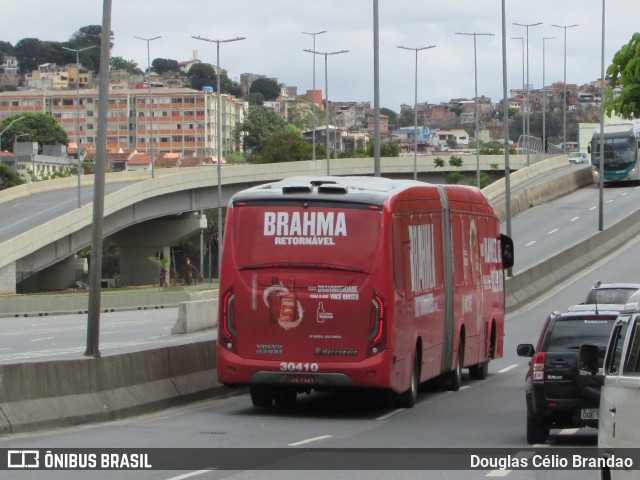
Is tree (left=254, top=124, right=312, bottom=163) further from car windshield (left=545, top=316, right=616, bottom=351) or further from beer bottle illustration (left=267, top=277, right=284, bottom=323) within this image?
car windshield (left=545, top=316, right=616, bottom=351)

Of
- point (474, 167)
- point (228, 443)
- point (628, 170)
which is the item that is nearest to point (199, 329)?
point (228, 443)

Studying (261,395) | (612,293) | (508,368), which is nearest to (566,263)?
(612,293)

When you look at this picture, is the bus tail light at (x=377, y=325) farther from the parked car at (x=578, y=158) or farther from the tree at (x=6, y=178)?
the tree at (x=6, y=178)

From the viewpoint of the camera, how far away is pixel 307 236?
18.5m

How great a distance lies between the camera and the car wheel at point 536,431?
51.0 ft

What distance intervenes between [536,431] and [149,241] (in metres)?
79.0

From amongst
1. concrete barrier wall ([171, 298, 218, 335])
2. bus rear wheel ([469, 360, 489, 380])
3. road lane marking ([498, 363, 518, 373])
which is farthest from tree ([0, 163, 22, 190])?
bus rear wheel ([469, 360, 489, 380])

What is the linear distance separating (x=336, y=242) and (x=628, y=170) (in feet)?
234

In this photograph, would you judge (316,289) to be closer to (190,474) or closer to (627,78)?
(627,78)

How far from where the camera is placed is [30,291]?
2899 inches

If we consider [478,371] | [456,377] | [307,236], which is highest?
[307,236]

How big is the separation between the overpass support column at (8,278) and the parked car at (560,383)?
52.7 metres

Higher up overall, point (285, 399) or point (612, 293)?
point (612, 293)

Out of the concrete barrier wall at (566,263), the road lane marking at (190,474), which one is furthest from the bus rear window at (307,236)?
the concrete barrier wall at (566,263)
